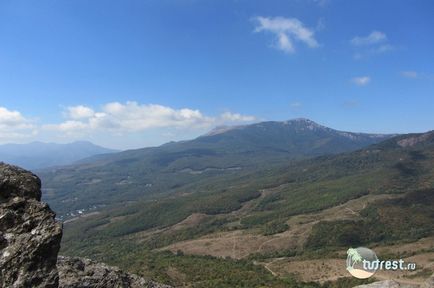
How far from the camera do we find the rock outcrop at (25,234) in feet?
33.1

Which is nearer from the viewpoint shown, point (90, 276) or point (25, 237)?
point (25, 237)

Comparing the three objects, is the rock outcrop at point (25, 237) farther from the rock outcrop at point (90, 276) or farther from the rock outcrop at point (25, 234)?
the rock outcrop at point (90, 276)

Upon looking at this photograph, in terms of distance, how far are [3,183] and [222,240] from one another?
190 meters

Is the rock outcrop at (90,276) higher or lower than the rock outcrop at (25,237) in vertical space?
lower

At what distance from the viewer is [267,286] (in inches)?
3752

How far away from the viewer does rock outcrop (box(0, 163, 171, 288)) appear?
10078 millimetres

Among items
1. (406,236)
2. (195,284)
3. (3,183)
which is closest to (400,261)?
(406,236)

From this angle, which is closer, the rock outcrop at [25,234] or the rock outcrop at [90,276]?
the rock outcrop at [25,234]

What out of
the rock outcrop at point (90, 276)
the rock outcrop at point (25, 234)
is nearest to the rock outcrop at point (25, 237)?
the rock outcrop at point (25, 234)

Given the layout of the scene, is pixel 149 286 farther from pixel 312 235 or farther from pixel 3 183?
pixel 312 235

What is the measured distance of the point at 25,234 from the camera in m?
10.6

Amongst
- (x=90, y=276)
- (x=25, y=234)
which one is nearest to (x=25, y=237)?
(x=25, y=234)

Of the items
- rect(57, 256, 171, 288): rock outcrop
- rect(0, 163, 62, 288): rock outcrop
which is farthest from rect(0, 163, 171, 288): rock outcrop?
rect(57, 256, 171, 288): rock outcrop

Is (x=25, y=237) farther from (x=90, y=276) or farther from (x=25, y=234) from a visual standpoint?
(x=90, y=276)
